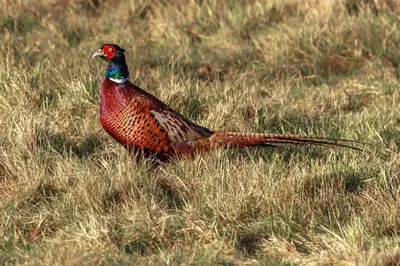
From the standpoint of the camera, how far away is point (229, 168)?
5.19m

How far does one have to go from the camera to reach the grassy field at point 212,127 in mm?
4543

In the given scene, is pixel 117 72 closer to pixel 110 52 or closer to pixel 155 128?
pixel 110 52

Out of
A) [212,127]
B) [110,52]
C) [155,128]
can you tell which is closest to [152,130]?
[155,128]

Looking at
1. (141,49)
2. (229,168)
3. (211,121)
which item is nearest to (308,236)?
(229,168)

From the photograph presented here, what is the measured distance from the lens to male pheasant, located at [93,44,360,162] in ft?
18.1

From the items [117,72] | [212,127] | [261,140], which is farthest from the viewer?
[212,127]

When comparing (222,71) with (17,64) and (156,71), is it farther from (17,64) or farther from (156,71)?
(17,64)

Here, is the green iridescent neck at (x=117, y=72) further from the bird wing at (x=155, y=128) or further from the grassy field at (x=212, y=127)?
the grassy field at (x=212, y=127)

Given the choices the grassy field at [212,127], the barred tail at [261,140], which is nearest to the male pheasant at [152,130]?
the barred tail at [261,140]

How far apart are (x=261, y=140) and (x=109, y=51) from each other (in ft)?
3.37

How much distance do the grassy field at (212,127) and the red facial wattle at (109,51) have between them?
527mm

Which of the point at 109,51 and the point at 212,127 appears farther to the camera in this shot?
the point at 212,127

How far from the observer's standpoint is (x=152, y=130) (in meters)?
5.59

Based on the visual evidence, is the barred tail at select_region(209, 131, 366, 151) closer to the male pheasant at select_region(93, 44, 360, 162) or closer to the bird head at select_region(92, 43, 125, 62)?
the male pheasant at select_region(93, 44, 360, 162)
